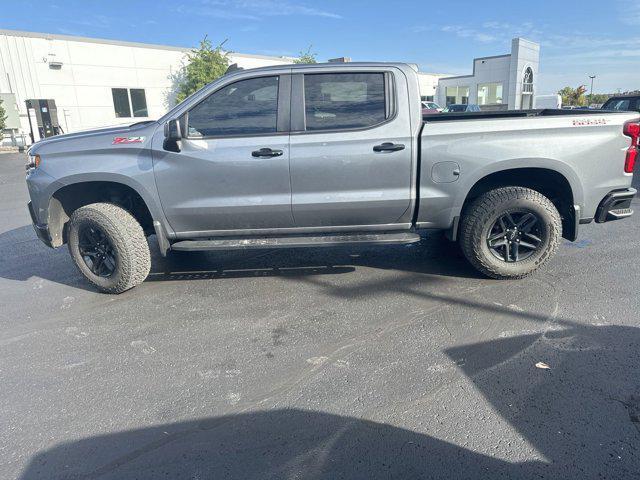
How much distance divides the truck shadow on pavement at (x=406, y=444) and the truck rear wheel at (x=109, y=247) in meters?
2.06

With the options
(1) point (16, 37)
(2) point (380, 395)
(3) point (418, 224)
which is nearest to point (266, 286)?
(3) point (418, 224)

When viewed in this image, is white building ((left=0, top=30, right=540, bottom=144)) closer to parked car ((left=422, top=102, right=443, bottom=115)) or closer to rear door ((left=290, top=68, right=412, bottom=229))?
parked car ((left=422, top=102, right=443, bottom=115))

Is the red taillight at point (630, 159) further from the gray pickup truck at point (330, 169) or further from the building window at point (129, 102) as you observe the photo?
the building window at point (129, 102)

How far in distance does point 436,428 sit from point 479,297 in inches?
74.0

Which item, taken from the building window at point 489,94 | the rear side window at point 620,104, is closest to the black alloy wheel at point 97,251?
the rear side window at point 620,104

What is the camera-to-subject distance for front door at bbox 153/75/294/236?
154 inches

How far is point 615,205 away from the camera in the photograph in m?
4.16

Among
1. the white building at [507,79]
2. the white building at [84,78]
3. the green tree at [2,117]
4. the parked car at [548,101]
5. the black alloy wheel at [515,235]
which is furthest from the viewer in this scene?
the white building at [507,79]

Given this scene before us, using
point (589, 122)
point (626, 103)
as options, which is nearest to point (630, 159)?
point (589, 122)

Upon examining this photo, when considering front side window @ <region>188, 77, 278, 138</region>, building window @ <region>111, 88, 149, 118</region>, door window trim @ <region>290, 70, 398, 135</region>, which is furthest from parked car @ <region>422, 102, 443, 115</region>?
building window @ <region>111, 88, 149, 118</region>

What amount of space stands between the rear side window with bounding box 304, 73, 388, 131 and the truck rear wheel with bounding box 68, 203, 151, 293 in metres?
2.00

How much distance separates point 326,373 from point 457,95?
48.8 meters

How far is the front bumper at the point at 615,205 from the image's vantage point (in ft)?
13.4

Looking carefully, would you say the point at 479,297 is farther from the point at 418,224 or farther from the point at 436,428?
the point at 436,428
